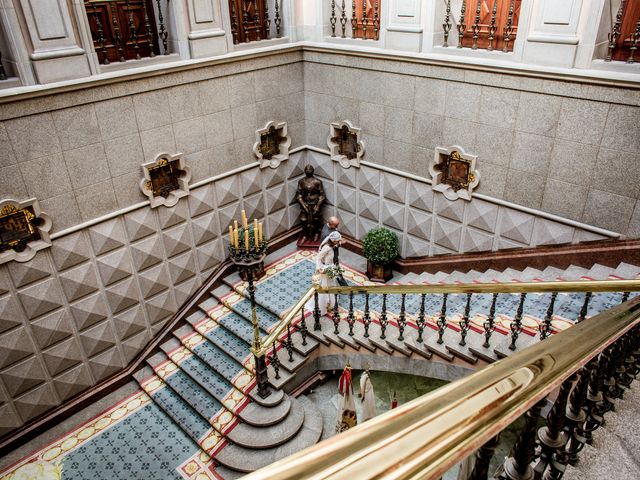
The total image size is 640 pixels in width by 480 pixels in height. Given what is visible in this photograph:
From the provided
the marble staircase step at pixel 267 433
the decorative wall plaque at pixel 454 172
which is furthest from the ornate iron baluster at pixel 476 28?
the marble staircase step at pixel 267 433

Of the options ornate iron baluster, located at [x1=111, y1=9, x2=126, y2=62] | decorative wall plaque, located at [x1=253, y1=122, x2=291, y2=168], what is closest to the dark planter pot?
decorative wall plaque, located at [x1=253, y1=122, x2=291, y2=168]

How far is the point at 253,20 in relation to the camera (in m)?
7.59

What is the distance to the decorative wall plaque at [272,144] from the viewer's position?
7.98 metres

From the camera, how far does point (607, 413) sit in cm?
244

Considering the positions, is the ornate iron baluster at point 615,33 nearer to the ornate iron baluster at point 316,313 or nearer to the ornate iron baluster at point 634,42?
the ornate iron baluster at point 634,42

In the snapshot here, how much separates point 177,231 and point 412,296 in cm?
363

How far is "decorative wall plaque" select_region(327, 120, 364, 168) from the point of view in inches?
314

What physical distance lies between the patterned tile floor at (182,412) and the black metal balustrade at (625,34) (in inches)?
107

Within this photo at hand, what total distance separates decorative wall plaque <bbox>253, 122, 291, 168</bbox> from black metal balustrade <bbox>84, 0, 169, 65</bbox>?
1.97m

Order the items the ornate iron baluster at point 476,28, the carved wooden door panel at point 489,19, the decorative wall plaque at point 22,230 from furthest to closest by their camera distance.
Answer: the carved wooden door panel at point 489,19
the ornate iron baluster at point 476,28
the decorative wall plaque at point 22,230

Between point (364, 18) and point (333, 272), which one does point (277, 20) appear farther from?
point (333, 272)

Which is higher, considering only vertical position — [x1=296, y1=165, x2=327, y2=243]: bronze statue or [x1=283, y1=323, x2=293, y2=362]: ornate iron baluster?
[x1=296, y1=165, x2=327, y2=243]: bronze statue

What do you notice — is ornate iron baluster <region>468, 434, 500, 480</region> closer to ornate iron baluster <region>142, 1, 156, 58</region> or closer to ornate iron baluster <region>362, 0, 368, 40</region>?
ornate iron baluster <region>142, 1, 156, 58</region>

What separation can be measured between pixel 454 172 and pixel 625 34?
2552 millimetres
